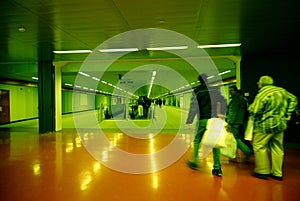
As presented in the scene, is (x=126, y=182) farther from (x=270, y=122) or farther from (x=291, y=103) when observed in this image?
(x=291, y=103)

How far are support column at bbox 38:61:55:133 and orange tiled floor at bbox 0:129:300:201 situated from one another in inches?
145

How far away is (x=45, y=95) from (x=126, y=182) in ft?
22.0

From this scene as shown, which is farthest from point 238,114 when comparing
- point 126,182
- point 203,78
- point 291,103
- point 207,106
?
point 126,182

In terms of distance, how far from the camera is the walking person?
11.1 ft

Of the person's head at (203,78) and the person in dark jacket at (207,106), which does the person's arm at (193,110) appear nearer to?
the person in dark jacket at (207,106)

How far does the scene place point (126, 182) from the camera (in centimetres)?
353

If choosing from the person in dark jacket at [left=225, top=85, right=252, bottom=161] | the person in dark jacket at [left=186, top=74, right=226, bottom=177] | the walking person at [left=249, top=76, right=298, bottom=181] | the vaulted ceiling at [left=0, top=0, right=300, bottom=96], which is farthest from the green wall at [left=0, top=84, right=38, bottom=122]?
the walking person at [left=249, top=76, right=298, bottom=181]

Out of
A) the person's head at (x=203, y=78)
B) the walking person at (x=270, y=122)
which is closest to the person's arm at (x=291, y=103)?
the walking person at (x=270, y=122)

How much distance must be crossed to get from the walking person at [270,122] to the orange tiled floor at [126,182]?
251 millimetres

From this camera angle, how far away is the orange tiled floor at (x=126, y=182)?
3.02 m

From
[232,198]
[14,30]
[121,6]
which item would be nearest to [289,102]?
[232,198]

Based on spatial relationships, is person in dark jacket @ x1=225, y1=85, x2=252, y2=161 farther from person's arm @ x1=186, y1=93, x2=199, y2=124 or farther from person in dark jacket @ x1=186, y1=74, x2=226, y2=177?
person's arm @ x1=186, y1=93, x2=199, y2=124

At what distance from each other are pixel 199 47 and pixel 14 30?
16.1 feet

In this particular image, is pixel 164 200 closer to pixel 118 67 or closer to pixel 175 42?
pixel 175 42
